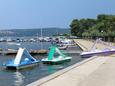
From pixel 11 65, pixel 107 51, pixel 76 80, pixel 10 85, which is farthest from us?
pixel 107 51

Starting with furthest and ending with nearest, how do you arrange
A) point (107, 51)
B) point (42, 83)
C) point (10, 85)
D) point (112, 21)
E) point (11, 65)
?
point (112, 21) → point (107, 51) → point (11, 65) → point (10, 85) → point (42, 83)

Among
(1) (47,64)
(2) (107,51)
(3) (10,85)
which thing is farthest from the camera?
(2) (107,51)

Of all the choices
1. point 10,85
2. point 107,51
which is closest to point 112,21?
point 107,51

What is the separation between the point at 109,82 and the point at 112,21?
131 meters

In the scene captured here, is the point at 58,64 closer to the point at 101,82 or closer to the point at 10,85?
the point at 10,85

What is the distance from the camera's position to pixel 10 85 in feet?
80.1

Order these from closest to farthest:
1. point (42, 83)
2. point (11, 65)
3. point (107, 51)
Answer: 1. point (42, 83)
2. point (11, 65)
3. point (107, 51)

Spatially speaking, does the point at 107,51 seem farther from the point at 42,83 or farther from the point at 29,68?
the point at 42,83

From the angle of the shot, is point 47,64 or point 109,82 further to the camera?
point 47,64

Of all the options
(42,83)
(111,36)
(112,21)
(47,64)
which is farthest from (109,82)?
(112,21)

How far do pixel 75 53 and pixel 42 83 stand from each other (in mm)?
46093

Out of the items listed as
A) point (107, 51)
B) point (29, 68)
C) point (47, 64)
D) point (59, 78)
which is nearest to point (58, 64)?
point (47, 64)

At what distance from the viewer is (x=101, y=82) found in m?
19.0

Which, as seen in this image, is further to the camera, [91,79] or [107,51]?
[107,51]
